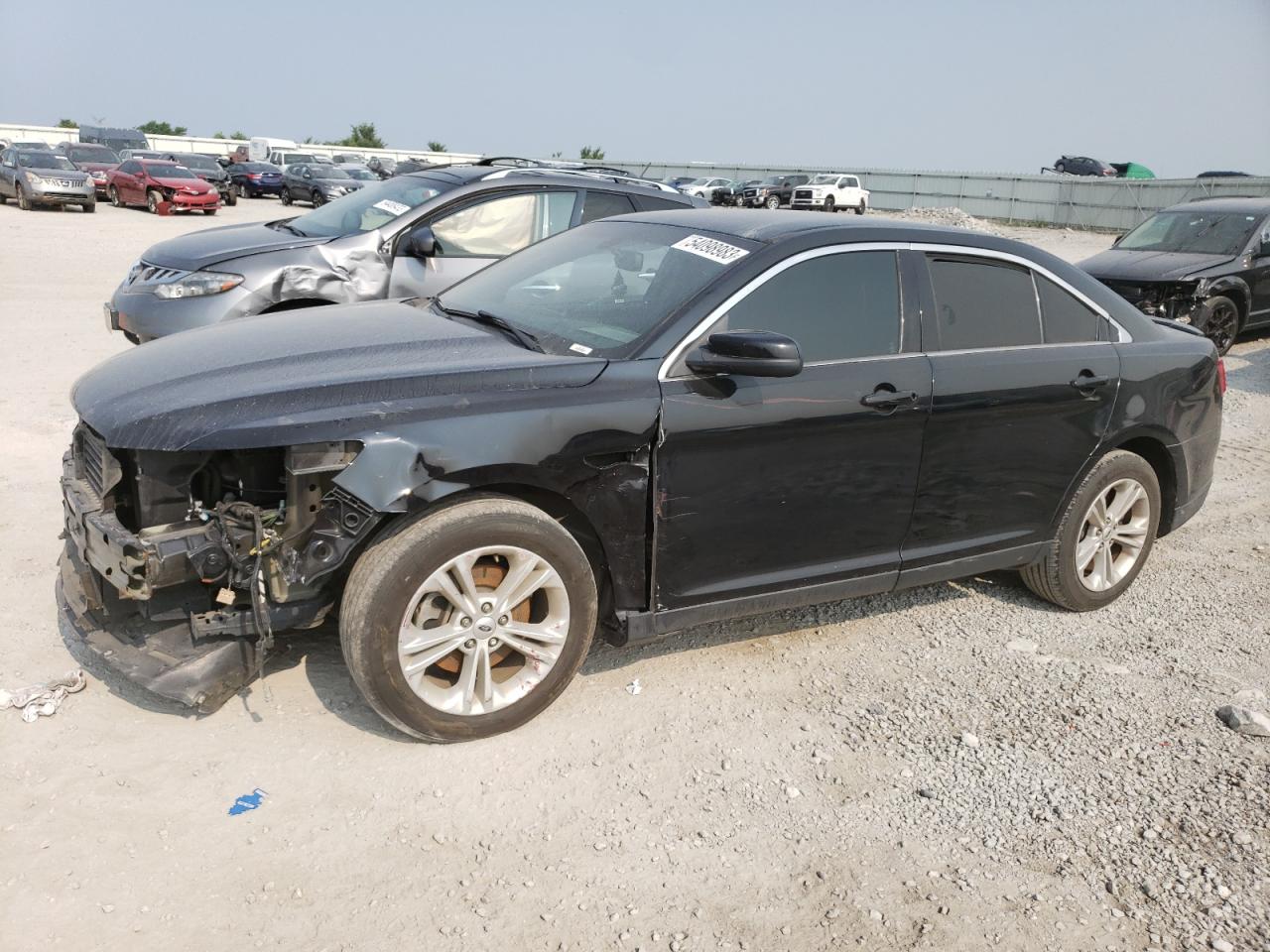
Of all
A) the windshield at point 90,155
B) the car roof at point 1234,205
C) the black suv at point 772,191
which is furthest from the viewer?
the black suv at point 772,191

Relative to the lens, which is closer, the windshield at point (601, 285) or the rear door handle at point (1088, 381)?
the windshield at point (601, 285)

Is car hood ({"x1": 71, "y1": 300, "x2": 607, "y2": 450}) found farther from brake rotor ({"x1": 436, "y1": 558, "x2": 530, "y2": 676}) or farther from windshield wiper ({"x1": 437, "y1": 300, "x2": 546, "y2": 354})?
brake rotor ({"x1": 436, "y1": 558, "x2": 530, "y2": 676})

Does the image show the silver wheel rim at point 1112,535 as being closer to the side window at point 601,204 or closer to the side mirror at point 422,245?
the side window at point 601,204

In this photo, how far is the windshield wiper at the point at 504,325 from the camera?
3.89 meters

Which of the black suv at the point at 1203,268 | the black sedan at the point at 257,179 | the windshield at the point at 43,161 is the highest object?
the black suv at the point at 1203,268

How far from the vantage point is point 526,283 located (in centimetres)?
459

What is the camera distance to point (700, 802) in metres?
3.38

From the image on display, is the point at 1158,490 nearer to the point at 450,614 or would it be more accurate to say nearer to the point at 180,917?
the point at 450,614

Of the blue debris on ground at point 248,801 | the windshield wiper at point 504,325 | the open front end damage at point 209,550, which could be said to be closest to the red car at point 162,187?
the windshield wiper at point 504,325

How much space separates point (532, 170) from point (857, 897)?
19.9 ft

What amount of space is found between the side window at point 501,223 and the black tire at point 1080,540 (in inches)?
159

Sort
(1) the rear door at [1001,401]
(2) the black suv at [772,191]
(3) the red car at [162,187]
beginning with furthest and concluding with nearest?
(2) the black suv at [772,191]
(3) the red car at [162,187]
(1) the rear door at [1001,401]

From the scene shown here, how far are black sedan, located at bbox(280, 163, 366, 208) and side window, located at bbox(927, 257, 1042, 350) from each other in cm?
3236

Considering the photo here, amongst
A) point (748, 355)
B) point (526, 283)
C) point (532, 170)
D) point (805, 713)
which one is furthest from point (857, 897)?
point (532, 170)
